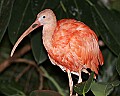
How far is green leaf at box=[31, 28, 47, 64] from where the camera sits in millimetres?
1476

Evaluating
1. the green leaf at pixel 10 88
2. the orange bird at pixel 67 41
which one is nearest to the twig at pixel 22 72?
the green leaf at pixel 10 88

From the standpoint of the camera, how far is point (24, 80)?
220 cm

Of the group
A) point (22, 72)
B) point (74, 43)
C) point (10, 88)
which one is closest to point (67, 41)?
point (74, 43)

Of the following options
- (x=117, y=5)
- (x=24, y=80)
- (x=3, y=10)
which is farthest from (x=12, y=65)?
(x=3, y=10)

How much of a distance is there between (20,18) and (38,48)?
0.14 metres

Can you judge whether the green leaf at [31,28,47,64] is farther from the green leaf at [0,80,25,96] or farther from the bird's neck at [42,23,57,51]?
the bird's neck at [42,23,57,51]

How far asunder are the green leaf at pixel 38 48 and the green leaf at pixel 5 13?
174 mm

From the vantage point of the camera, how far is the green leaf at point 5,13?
4.49 ft

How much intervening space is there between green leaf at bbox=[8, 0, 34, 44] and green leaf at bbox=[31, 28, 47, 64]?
100 mm

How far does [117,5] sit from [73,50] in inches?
32.8

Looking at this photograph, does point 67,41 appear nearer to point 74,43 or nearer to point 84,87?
point 74,43

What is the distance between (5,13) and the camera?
1.39 m

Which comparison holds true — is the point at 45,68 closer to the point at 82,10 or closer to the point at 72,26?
the point at 82,10

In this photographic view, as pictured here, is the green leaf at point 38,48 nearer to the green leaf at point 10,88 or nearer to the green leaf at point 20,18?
the green leaf at point 20,18
